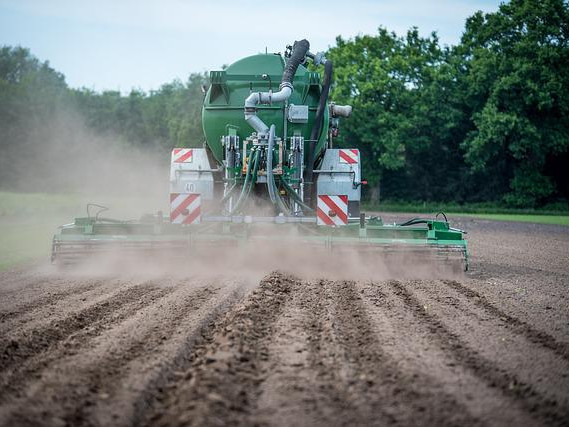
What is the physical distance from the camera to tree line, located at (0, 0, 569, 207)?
3922 centimetres

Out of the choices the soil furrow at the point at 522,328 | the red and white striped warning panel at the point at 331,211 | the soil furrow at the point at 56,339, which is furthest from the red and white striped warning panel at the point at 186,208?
the soil furrow at the point at 522,328

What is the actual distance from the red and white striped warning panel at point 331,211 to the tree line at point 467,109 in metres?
30.8

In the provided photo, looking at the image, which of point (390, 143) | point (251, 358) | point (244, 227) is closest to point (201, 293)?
point (244, 227)

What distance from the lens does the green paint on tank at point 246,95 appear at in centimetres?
1084

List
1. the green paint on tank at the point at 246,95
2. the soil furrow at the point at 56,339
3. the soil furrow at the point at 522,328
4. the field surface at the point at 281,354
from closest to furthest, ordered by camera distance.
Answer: the field surface at the point at 281,354, the soil furrow at the point at 56,339, the soil furrow at the point at 522,328, the green paint on tank at the point at 246,95

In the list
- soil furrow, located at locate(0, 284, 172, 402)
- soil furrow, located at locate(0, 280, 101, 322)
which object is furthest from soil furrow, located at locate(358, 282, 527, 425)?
soil furrow, located at locate(0, 280, 101, 322)

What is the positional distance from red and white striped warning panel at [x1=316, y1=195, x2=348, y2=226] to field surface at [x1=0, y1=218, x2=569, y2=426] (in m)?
1.46

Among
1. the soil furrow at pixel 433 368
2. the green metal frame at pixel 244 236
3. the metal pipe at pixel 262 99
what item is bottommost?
the soil furrow at pixel 433 368

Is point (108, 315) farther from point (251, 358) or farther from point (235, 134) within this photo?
point (235, 134)

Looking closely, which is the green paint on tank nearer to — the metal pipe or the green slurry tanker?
the green slurry tanker

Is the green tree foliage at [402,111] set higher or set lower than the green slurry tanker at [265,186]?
higher

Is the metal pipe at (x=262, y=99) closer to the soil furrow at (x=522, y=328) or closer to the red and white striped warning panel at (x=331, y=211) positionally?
the red and white striped warning panel at (x=331, y=211)

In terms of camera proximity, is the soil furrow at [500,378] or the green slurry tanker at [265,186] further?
the green slurry tanker at [265,186]

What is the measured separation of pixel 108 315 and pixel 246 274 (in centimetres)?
342
